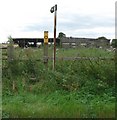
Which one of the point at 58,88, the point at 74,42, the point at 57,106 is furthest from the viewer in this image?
the point at 74,42

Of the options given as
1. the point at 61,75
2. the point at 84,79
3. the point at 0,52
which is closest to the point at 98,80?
the point at 84,79

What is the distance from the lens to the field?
8287mm

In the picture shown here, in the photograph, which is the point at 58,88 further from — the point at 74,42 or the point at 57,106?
the point at 74,42

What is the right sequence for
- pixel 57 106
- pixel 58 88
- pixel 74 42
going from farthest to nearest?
pixel 74 42 → pixel 58 88 → pixel 57 106

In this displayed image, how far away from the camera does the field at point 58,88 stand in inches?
326

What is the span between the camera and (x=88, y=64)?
37.7 feet

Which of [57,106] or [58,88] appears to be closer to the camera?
[57,106]

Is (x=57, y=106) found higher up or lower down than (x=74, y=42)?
lower down

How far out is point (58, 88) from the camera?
10641mm

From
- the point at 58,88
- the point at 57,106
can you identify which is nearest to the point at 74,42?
the point at 58,88

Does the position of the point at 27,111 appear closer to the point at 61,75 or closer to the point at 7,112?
the point at 7,112

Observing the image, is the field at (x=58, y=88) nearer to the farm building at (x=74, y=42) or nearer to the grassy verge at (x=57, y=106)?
the grassy verge at (x=57, y=106)

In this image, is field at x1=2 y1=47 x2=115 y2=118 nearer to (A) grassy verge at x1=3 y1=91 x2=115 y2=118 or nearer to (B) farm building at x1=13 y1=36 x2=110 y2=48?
(A) grassy verge at x1=3 y1=91 x2=115 y2=118

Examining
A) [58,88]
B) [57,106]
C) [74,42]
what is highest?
[74,42]
